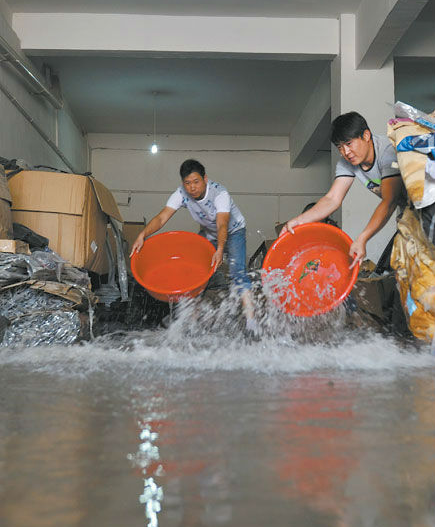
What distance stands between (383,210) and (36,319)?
5.29ft

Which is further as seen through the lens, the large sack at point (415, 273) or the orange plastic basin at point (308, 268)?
the orange plastic basin at point (308, 268)

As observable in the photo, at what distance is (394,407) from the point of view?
3.73 ft

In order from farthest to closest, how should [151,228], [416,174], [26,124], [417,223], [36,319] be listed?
1. [26,124]
2. [151,228]
3. [36,319]
4. [417,223]
5. [416,174]

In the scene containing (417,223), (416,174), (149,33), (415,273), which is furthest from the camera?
(149,33)

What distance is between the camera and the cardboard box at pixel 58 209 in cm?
322

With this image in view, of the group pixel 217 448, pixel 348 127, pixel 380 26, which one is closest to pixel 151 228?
pixel 348 127

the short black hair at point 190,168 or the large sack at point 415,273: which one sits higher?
the short black hair at point 190,168

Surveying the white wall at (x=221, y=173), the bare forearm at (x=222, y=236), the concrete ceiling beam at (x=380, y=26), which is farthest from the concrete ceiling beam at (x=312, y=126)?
the bare forearm at (x=222, y=236)

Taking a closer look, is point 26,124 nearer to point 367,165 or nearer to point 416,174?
point 367,165

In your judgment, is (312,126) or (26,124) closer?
(26,124)

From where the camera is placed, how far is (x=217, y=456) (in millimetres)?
818

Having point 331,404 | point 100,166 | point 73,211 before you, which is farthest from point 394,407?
point 100,166

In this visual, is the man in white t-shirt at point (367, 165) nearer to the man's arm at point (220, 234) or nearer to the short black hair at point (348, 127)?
the short black hair at point (348, 127)

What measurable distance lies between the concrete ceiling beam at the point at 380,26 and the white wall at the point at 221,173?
4.42 metres
